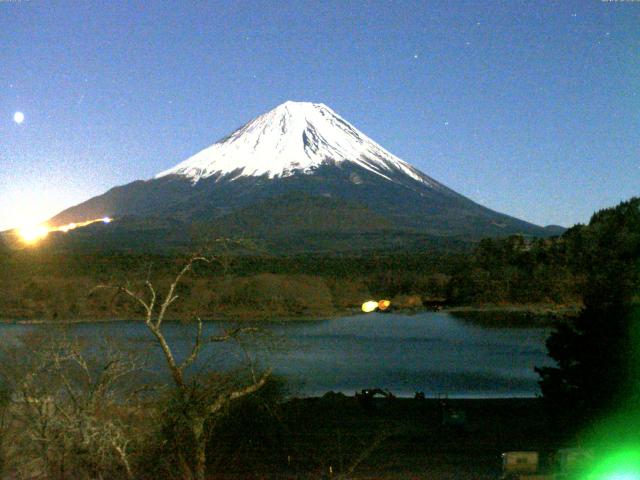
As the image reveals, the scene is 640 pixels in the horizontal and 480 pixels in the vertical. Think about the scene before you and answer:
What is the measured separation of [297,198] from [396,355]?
172 feet

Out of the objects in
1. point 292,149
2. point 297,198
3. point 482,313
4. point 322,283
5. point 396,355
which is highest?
point 292,149

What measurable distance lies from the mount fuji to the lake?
23041 mm

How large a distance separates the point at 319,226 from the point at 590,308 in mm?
60357

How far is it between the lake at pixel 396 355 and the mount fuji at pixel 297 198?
75.6 ft

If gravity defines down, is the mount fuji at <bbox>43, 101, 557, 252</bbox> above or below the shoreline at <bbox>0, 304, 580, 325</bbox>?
above

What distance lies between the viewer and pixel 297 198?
252ft

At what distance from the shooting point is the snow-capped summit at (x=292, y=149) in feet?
296

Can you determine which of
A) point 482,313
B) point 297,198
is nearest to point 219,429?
point 482,313

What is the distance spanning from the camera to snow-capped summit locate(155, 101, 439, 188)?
90250 millimetres

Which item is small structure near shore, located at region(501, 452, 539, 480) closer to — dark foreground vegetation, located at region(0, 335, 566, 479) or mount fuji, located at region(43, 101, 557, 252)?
dark foreground vegetation, located at region(0, 335, 566, 479)

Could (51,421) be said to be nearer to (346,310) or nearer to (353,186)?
(346,310)

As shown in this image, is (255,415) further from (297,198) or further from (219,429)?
(297,198)

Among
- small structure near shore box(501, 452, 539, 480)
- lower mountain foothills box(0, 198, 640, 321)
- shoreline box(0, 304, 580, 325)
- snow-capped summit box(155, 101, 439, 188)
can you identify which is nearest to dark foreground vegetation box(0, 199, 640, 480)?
small structure near shore box(501, 452, 539, 480)

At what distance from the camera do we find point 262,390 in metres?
12.2
